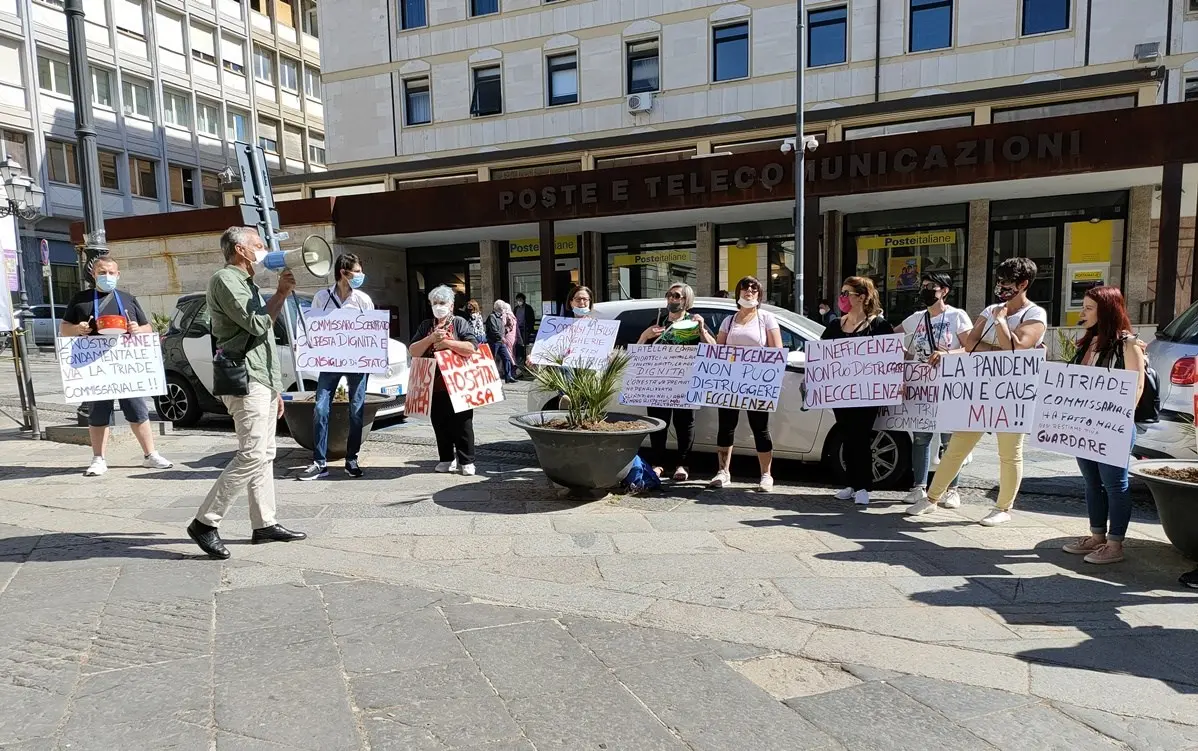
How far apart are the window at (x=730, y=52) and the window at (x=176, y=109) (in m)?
30.1

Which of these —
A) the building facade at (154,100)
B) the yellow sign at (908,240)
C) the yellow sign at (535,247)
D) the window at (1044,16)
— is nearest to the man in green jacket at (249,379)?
the yellow sign at (535,247)

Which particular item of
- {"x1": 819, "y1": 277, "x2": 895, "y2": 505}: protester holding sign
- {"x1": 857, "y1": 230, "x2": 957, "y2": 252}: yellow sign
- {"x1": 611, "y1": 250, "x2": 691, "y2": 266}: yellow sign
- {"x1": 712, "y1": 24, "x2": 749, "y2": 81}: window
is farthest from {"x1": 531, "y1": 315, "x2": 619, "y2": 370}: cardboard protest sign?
Answer: {"x1": 712, "y1": 24, "x2": 749, "y2": 81}: window

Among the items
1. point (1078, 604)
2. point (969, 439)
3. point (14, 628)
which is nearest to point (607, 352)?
point (969, 439)

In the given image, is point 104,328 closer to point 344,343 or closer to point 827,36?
point 344,343

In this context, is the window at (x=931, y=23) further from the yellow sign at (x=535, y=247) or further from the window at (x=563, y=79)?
the yellow sign at (x=535, y=247)

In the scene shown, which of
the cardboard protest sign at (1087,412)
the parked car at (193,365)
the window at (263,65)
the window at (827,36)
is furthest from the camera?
the window at (263,65)

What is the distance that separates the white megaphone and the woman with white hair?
3.65 ft

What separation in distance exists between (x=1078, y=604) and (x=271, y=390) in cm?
463

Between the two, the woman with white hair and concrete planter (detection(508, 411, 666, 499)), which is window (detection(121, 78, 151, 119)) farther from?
concrete planter (detection(508, 411, 666, 499))

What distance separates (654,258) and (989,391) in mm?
16104

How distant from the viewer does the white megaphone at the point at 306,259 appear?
4.50 m

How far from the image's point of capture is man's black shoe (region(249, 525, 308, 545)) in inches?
183

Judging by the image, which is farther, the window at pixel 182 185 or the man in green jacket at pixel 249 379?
the window at pixel 182 185

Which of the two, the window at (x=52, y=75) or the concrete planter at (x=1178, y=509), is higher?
the window at (x=52, y=75)
